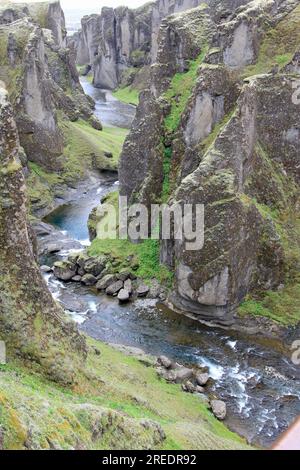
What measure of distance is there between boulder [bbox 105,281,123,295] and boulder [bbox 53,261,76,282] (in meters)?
4.69

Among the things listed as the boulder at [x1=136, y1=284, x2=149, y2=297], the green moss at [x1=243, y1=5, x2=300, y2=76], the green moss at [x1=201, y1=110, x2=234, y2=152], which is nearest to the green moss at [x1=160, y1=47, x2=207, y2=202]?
the green moss at [x1=201, y1=110, x2=234, y2=152]

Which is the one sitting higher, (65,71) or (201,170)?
(65,71)

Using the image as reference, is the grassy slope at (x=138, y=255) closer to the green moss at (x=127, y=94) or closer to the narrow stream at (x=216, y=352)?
the narrow stream at (x=216, y=352)

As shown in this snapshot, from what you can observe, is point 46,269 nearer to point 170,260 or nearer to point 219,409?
point 170,260

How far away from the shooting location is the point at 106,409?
2086 centimetres

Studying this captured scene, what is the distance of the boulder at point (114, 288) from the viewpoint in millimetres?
50344

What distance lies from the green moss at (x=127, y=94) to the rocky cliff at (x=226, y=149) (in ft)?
271

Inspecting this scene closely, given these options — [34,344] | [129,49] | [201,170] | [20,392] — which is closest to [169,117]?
[201,170]

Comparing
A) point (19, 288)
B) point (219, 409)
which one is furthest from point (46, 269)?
point (19, 288)

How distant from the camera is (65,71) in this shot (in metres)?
106

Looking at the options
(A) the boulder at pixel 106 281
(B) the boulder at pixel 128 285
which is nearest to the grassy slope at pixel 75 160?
(A) the boulder at pixel 106 281

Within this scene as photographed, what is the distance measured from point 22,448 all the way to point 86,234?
164 ft
